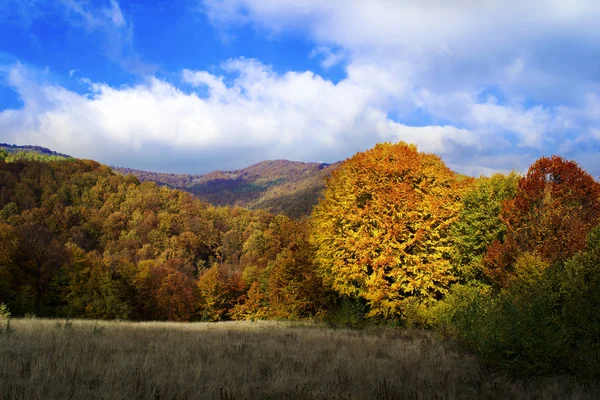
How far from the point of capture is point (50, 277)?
5906 centimetres

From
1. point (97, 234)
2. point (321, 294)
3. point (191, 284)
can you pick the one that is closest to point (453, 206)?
point (321, 294)

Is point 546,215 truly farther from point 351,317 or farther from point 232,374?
point 232,374

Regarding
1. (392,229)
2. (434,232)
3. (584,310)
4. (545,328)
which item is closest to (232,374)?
(545,328)

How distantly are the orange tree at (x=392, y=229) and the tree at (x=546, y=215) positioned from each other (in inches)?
200

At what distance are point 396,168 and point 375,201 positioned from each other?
2681 millimetres

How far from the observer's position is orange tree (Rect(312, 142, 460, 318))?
22547 mm

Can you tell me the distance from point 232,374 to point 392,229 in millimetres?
16973

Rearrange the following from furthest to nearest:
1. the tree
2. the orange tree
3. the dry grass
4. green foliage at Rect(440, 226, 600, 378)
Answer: the tree, the orange tree, green foliage at Rect(440, 226, 600, 378), the dry grass

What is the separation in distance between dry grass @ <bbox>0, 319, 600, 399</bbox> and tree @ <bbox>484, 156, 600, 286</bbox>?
57.4ft

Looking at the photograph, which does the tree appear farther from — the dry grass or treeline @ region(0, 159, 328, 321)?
the dry grass

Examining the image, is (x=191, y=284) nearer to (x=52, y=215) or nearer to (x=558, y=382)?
(x=52, y=215)

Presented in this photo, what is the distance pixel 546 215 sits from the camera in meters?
25.9

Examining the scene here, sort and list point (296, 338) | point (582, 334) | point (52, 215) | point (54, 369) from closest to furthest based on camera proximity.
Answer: point (54, 369), point (582, 334), point (296, 338), point (52, 215)

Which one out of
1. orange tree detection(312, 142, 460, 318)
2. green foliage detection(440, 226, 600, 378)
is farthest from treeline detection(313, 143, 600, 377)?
green foliage detection(440, 226, 600, 378)
